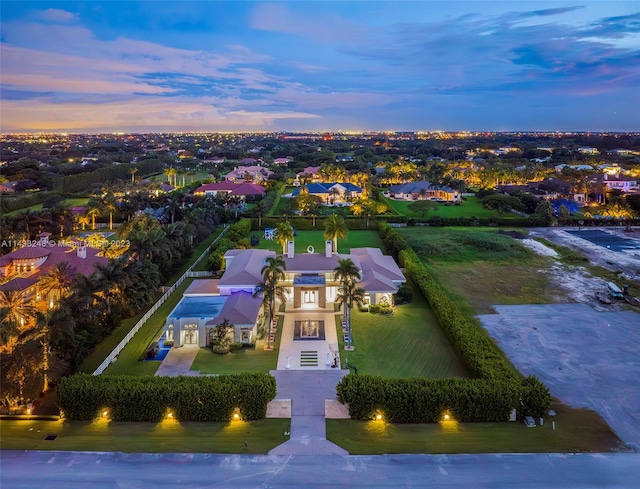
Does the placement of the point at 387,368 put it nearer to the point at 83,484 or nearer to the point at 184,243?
the point at 83,484

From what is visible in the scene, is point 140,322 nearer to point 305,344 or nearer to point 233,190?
point 305,344

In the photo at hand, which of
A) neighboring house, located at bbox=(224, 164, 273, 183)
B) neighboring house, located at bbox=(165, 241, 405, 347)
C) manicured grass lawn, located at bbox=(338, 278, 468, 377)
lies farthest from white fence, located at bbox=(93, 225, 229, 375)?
neighboring house, located at bbox=(224, 164, 273, 183)

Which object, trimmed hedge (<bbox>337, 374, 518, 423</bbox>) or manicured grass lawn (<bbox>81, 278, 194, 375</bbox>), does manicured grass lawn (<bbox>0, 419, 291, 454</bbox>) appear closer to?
trimmed hedge (<bbox>337, 374, 518, 423</bbox>)

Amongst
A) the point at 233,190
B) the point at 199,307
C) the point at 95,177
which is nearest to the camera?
the point at 199,307

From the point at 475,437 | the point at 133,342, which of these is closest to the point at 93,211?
the point at 133,342

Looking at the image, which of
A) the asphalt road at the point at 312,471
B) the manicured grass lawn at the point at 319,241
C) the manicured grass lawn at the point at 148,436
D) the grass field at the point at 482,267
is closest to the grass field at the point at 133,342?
the manicured grass lawn at the point at 148,436

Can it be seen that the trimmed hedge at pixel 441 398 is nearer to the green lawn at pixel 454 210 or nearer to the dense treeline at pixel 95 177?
the green lawn at pixel 454 210

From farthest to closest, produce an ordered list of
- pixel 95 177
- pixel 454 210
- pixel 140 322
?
pixel 95 177 → pixel 454 210 → pixel 140 322
